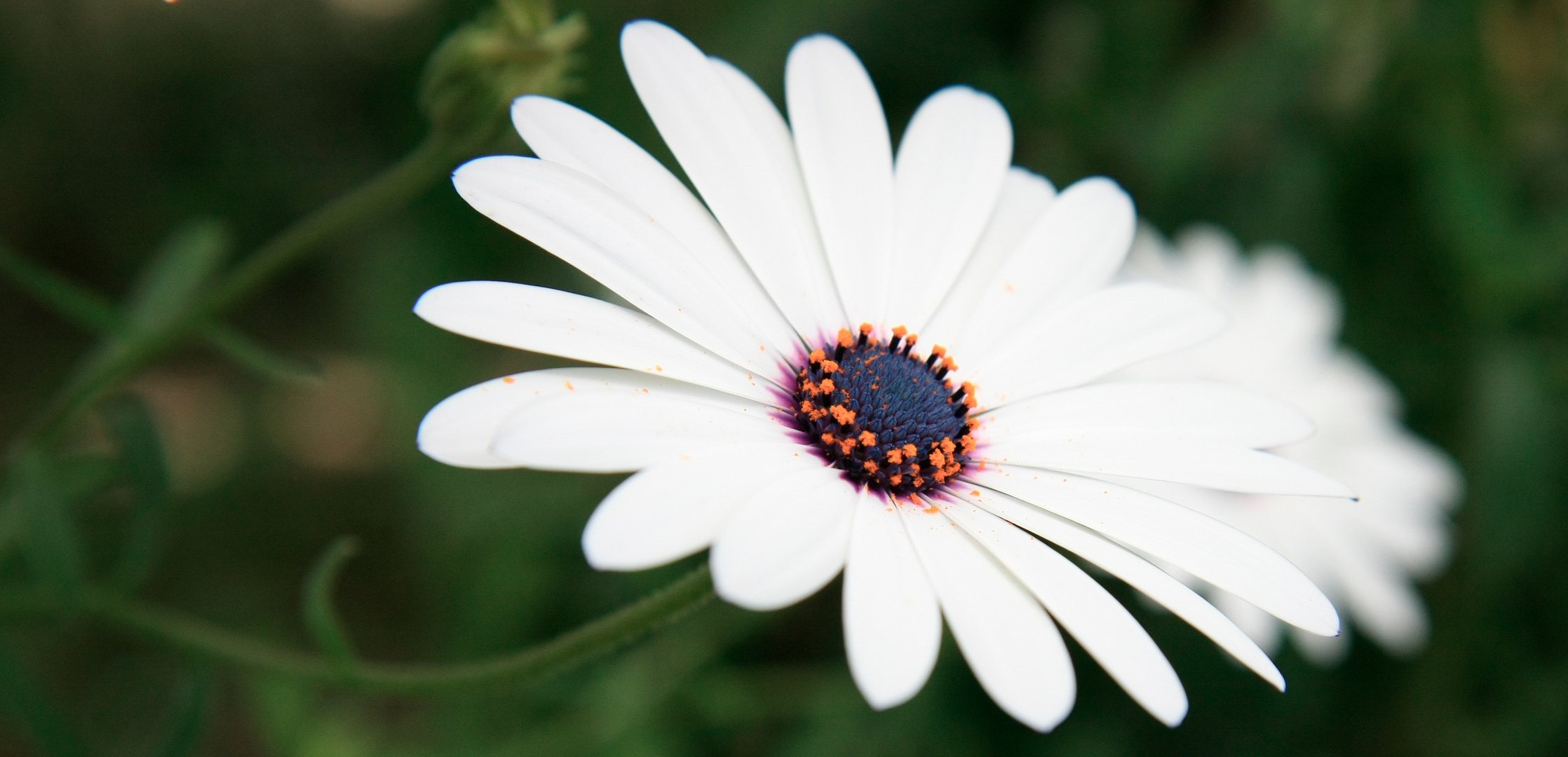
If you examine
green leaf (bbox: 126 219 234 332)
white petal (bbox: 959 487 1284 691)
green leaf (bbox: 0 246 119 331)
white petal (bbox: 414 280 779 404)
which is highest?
white petal (bbox: 959 487 1284 691)

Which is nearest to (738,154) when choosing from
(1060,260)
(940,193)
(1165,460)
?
(940,193)

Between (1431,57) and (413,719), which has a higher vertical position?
(1431,57)

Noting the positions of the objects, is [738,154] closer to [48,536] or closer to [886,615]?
[886,615]

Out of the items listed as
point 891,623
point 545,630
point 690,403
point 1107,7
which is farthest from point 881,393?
point 1107,7

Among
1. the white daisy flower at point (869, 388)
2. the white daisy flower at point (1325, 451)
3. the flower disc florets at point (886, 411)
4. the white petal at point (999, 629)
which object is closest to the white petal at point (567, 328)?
the white daisy flower at point (869, 388)

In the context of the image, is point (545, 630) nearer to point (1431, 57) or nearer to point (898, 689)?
point (898, 689)

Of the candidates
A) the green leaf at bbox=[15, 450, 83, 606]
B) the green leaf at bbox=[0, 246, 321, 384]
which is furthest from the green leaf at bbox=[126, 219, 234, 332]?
the green leaf at bbox=[15, 450, 83, 606]

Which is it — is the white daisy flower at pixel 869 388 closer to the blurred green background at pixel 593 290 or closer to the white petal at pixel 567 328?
the white petal at pixel 567 328

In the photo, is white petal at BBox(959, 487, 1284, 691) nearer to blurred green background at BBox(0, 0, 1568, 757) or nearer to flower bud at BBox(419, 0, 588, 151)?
flower bud at BBox(419, 0, 588, 151)
